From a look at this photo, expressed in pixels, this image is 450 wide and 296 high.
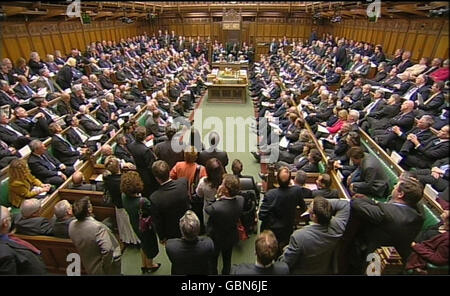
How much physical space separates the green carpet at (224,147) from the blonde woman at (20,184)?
1291mm

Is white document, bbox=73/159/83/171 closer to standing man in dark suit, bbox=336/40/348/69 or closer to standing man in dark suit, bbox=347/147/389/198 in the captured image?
standing man in dark suit, bbox=347/147/389/198

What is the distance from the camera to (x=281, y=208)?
264cm

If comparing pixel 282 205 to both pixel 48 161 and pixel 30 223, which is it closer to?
pixel 30 223

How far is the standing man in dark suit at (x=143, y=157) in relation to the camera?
3.61m

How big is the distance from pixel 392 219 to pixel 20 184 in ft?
12.0

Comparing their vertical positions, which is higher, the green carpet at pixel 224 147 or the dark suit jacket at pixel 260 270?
the dark suit jacket at pixel 260 270

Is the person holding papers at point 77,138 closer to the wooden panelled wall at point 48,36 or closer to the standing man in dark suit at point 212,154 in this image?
the standing man in dark suit at point 212,154

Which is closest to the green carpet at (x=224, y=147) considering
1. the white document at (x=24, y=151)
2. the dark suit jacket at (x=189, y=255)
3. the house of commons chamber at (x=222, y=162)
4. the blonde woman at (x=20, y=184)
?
the house of commons chamber at (x=222, y=162)

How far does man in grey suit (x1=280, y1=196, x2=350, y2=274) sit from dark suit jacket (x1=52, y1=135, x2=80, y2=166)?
11.7ft

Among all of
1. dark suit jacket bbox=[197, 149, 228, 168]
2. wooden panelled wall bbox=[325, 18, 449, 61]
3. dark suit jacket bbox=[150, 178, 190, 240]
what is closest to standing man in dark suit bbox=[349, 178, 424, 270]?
dark suit jacket bbox=[150, 178, 190, 240]

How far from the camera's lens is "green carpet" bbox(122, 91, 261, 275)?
3227mm

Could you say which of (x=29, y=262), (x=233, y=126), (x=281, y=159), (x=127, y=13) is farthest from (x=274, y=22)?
(x=29, y=262)
